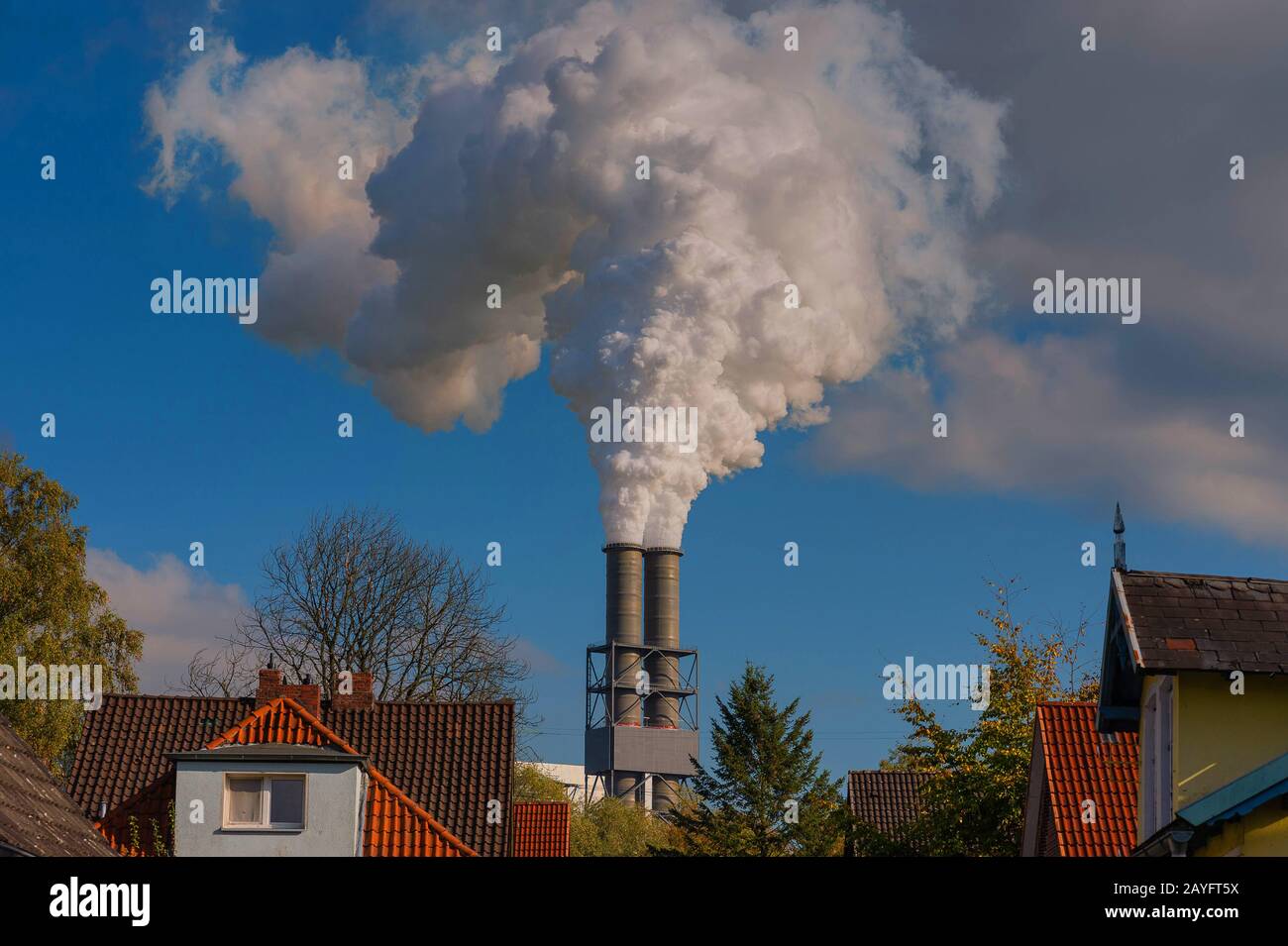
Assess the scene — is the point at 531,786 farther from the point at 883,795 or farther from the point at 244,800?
the point at 244,800

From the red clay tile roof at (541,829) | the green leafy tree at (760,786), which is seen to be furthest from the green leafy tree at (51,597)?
the green leafy tree at (760,786)

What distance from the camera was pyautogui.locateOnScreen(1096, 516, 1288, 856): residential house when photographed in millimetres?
12203

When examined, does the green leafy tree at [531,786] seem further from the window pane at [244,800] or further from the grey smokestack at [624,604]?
the window pane at [244,800]

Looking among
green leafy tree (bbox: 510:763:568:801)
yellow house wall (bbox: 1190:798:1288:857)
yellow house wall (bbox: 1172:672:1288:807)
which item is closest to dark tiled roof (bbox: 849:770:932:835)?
green leafy tree (bbox: 510:763:568:801)

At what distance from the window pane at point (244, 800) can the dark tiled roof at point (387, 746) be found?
3.26 metres

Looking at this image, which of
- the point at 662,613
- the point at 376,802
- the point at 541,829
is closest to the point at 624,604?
the point at 662,613

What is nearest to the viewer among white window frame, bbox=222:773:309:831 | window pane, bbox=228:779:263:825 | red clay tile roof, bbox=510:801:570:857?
white window frame, bbox=222:773:309:831

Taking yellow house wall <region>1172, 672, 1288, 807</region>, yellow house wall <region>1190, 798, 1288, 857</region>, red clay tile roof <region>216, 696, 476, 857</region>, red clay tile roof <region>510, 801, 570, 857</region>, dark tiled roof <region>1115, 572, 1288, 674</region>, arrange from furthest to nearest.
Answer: red clay tile roof <region>510, 801, 570, 857</region>
red clay tile roof <region>216, 696, 476, 857</region>
dark tiled roof <region>1115, 572, 1288, 674</region>
yellow house wall <region>1172, 672, 1288, 807</region>
yellow house wall <region>1190, 798, 1288, 857</region>

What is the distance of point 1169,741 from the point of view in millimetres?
12664

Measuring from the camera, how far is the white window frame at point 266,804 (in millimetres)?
24219

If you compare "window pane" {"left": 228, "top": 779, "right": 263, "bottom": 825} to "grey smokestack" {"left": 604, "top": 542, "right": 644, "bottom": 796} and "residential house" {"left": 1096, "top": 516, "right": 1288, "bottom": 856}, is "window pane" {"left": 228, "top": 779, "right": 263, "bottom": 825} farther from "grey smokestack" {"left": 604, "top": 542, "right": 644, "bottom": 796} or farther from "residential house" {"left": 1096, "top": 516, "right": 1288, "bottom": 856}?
"grey smokestack" {"left": 604, "top": 542, "right": 644, "bottom": 796}

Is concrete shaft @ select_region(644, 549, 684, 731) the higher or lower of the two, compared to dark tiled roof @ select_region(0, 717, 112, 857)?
higher

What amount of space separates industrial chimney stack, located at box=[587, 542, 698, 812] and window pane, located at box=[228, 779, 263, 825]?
181ft
